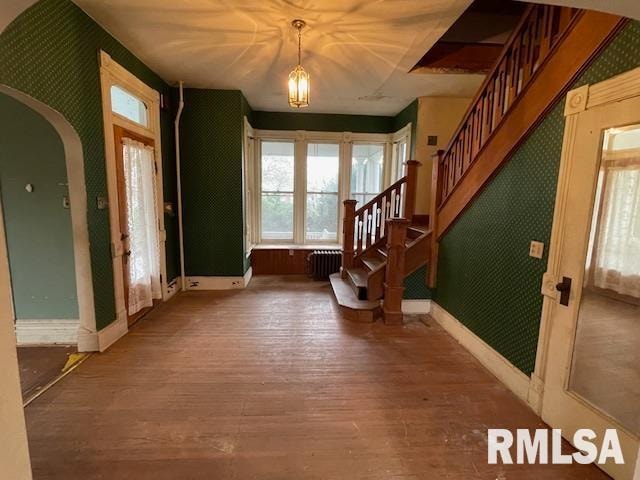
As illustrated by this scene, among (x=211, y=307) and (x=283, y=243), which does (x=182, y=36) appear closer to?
(x=211, y=307)

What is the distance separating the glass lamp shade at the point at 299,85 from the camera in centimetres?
266

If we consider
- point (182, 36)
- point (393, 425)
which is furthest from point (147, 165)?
point (393, 425)

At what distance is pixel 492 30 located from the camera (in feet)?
12.1

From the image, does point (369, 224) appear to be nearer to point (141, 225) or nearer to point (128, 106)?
point (141, 225)

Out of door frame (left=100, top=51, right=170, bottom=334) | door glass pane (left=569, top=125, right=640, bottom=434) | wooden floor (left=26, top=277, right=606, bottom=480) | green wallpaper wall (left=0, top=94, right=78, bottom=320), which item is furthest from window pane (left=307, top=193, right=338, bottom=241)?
door glass pane (left=569, top=125, right=640, bottom=434)

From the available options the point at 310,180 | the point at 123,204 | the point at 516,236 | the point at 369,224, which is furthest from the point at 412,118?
the point at 123,204

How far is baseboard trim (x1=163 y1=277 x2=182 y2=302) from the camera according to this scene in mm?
4423

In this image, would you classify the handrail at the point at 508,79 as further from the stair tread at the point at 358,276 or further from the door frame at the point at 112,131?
the door frame at the point at 112,131

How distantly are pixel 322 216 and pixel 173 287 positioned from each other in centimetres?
286

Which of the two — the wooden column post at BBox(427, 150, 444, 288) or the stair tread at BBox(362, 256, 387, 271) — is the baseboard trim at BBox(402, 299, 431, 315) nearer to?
the wooden column post at BBox(427, 150, 444, 288)

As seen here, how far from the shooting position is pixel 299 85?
2.67 metres

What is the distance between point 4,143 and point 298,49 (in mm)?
2725

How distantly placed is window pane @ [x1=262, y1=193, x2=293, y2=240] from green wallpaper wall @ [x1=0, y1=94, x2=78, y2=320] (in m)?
3.43

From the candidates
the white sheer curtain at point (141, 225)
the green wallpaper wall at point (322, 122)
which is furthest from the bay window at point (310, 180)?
the white sheer curtain at point (141, 225)
